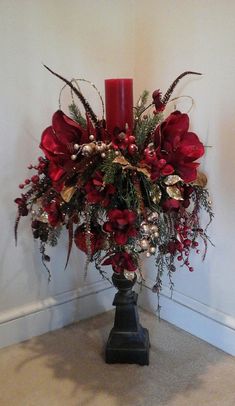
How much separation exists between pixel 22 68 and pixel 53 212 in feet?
1.75

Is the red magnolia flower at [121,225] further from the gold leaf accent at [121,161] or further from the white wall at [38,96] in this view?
the white wall at [38,96]

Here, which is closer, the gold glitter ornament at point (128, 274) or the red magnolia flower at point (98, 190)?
the red magnolia flower at point (98, 190)

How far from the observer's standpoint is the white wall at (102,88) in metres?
1.26

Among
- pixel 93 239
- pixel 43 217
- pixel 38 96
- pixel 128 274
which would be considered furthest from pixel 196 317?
pixel 38 96

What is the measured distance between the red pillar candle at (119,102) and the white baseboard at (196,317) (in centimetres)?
72

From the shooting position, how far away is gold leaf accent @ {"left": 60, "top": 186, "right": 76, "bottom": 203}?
1.01 metres

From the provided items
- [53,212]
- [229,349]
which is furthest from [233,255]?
[53,212]

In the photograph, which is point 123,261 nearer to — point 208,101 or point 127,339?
point 127,339

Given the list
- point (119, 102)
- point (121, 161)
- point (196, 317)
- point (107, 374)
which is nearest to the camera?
point (121, 161)

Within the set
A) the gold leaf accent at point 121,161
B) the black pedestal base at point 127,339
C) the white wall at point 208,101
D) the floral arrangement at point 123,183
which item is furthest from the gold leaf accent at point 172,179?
the black pedestal base at point 127,339

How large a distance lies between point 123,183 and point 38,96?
0.53 metres

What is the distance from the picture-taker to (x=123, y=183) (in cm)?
102

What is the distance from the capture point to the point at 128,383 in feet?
4.00

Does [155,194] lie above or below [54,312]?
above
